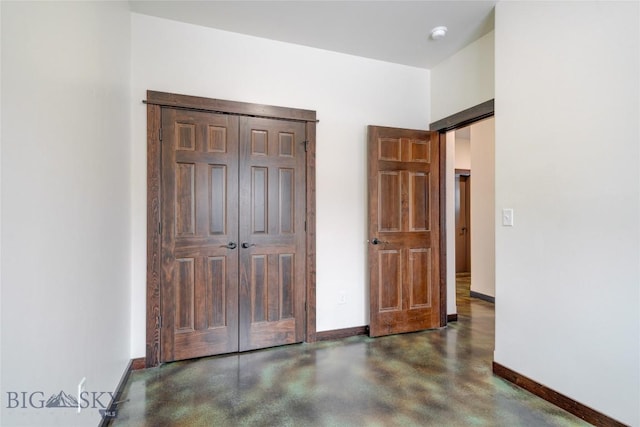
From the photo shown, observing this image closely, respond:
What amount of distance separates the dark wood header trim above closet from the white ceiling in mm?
625

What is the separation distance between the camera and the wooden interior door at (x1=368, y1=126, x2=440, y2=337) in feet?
10.7

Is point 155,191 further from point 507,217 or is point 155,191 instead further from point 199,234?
point 507,217

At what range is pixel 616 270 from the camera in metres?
1.79

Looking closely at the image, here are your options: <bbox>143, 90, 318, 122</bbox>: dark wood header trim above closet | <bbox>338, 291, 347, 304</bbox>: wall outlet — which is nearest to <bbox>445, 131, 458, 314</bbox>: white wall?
<bbox>338, 291, 347, 304</bbox>: wall outlet

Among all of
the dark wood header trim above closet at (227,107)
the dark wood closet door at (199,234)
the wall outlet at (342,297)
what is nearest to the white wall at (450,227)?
the wall outlet at (342,297)

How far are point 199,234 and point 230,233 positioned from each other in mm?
250

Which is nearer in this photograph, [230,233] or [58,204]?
[58,204]

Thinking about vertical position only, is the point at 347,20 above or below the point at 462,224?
above

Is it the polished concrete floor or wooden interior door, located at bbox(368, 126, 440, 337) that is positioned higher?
wooden interior door, located at bbox(368, 126, 440, 337)

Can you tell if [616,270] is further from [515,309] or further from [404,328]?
[404,328]

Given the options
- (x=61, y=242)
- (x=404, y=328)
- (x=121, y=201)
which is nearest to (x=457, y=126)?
(x=404, y=328)

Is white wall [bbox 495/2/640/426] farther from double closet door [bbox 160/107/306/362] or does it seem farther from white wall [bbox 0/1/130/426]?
white wall [bbox 0/1/130/426]

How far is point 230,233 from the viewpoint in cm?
285

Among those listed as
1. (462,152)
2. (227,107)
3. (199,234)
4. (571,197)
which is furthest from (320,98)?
(462,152)
